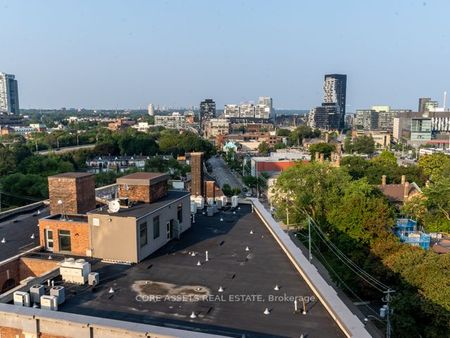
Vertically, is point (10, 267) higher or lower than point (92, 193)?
lower

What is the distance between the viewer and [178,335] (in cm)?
928

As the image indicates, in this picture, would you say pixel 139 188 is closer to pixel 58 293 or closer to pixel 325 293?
pixel 58 293

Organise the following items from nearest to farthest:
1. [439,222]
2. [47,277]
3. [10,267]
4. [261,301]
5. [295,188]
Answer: [261,301] < [47,277] < [10,267] < [295,188] < [439,222]

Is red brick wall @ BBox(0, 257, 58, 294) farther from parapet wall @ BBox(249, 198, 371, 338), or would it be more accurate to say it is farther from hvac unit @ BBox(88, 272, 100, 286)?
parapet wall @ BBox(249, 198, 371, 338)

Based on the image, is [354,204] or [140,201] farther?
[354,204]

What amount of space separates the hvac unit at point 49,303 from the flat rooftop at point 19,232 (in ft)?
20.6

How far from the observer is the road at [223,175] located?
78119 mm

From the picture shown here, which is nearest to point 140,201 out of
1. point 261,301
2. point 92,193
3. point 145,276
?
point 92,193

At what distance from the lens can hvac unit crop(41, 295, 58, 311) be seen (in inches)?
441

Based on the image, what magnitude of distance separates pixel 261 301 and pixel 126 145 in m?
95.0

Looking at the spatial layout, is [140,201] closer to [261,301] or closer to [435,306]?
[261,301]

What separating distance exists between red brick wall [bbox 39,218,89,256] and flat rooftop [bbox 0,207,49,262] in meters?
1.63

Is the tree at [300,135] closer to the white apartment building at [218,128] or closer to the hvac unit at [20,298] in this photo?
the white apartment building at [218,128]

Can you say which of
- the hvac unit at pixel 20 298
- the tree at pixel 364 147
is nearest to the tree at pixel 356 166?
the tree at pixel 364 147
